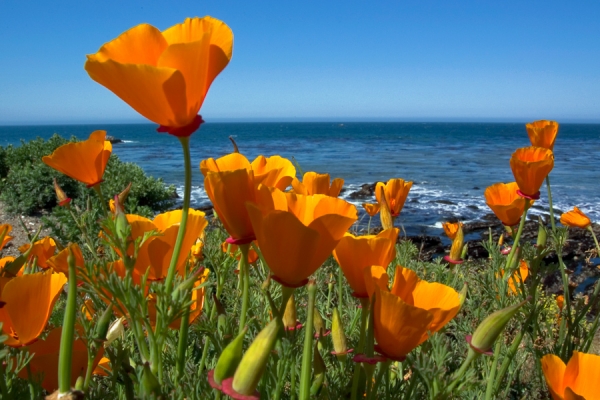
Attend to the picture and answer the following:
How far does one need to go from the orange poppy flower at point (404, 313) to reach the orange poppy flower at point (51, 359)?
0.48m

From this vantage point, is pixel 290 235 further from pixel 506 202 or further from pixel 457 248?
pixel 506 202

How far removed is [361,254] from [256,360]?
0.94 feet

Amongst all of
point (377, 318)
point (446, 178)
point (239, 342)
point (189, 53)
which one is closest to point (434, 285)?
point (377, 318)

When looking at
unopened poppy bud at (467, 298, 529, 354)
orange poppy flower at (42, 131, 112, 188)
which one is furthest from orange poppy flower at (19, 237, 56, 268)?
unopened poppy bud at (467, 298, 529, 354)

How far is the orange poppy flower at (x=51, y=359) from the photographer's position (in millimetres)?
844

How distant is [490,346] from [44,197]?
861cm

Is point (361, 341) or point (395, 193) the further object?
point (395, 193)

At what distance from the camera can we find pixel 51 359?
84 cm

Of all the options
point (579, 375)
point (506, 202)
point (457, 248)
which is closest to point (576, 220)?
point (506, 202)

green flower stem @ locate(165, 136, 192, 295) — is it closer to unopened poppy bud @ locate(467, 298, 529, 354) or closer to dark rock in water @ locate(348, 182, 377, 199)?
unopened poppy bud @ locate(467, 298, 529, 354)

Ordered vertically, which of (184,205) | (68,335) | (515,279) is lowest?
(515,279)

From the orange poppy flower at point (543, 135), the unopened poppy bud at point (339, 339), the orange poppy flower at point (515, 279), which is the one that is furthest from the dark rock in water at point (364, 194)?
the unopened poppy bud at point (339, 339)

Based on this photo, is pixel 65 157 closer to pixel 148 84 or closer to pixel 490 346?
pixel 148 84

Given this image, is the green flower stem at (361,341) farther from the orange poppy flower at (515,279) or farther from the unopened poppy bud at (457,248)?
the unopened poppy bud at (457,248)
